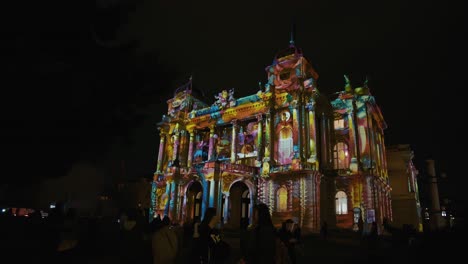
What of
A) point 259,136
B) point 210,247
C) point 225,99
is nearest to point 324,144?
point 259,136

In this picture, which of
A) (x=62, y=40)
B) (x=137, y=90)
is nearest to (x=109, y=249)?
(x=137, y=90)

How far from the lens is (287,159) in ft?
122

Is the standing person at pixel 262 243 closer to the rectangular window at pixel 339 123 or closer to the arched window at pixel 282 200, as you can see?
the arched window at pixel 282 200

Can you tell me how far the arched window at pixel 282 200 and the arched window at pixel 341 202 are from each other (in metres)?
5.89

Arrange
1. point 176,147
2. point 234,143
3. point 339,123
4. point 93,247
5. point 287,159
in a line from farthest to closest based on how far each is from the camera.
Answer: point 176,147, point 234,143, point 339,123, point 287,159, point 93,247

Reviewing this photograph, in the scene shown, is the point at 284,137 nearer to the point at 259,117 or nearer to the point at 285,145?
the point at 285,145

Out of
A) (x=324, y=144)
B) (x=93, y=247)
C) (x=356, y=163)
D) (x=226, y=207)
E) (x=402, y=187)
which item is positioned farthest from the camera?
(x=402, y=187)

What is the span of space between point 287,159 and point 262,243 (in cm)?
3188

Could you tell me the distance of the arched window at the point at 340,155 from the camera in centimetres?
3941

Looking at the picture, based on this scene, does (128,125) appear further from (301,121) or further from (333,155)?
(333,155)

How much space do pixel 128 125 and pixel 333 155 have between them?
110 ft

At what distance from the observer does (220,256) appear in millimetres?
6547

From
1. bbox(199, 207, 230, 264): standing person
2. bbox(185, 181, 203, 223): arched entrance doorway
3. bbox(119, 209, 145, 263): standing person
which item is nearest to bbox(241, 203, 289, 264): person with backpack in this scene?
bbox(199, 207, 230, 264): standing person

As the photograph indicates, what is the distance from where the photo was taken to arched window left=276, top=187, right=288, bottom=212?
35.2 metres
